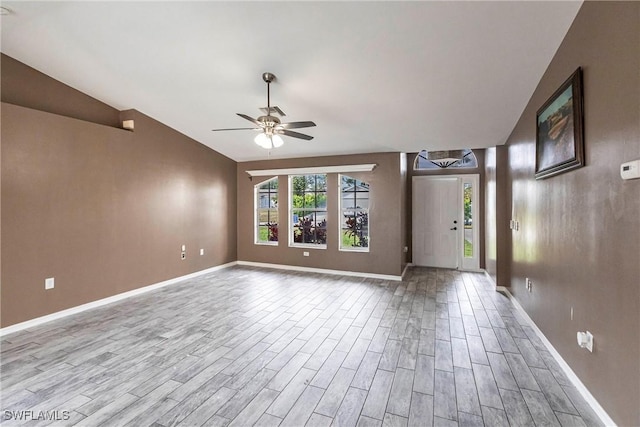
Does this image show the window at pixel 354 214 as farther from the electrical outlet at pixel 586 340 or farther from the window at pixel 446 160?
the electrical outlet at pixel 586 340

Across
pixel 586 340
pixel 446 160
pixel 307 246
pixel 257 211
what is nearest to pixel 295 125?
pixel 586 340

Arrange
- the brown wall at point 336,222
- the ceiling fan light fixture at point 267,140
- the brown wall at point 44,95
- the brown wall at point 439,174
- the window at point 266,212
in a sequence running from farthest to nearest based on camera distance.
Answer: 1. the window at point 266,212
2. the brown wall at point 439,174
3. the brown wall at point 336,222
4. the brown wall at point 44,95
5. the ceiling fan light fixture at point 267,140

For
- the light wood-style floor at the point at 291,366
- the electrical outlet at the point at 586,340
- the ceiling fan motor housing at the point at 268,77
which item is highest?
the ceiling fan motor housing at the point at 268,77

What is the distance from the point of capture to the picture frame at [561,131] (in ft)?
6.73

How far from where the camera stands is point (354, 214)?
5953 mm

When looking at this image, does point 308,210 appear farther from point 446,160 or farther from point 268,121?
point 268,121

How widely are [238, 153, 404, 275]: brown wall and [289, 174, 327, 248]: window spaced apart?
0.54 feet

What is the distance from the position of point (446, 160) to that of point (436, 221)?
1.39 meters

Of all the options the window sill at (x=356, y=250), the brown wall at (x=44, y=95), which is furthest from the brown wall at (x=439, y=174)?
the brown wall at (x=44, y=95)

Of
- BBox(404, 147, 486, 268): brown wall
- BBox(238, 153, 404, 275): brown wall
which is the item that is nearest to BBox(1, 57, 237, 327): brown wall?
BBox(238, 153, 404, 275): brown wall

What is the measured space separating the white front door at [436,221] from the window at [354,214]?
152 centimetres

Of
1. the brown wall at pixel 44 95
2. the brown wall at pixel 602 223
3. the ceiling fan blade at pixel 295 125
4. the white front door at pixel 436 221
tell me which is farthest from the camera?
the white front door at pixel 436 221

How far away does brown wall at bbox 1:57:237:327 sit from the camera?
3.32 meters

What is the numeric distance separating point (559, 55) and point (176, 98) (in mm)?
4544
